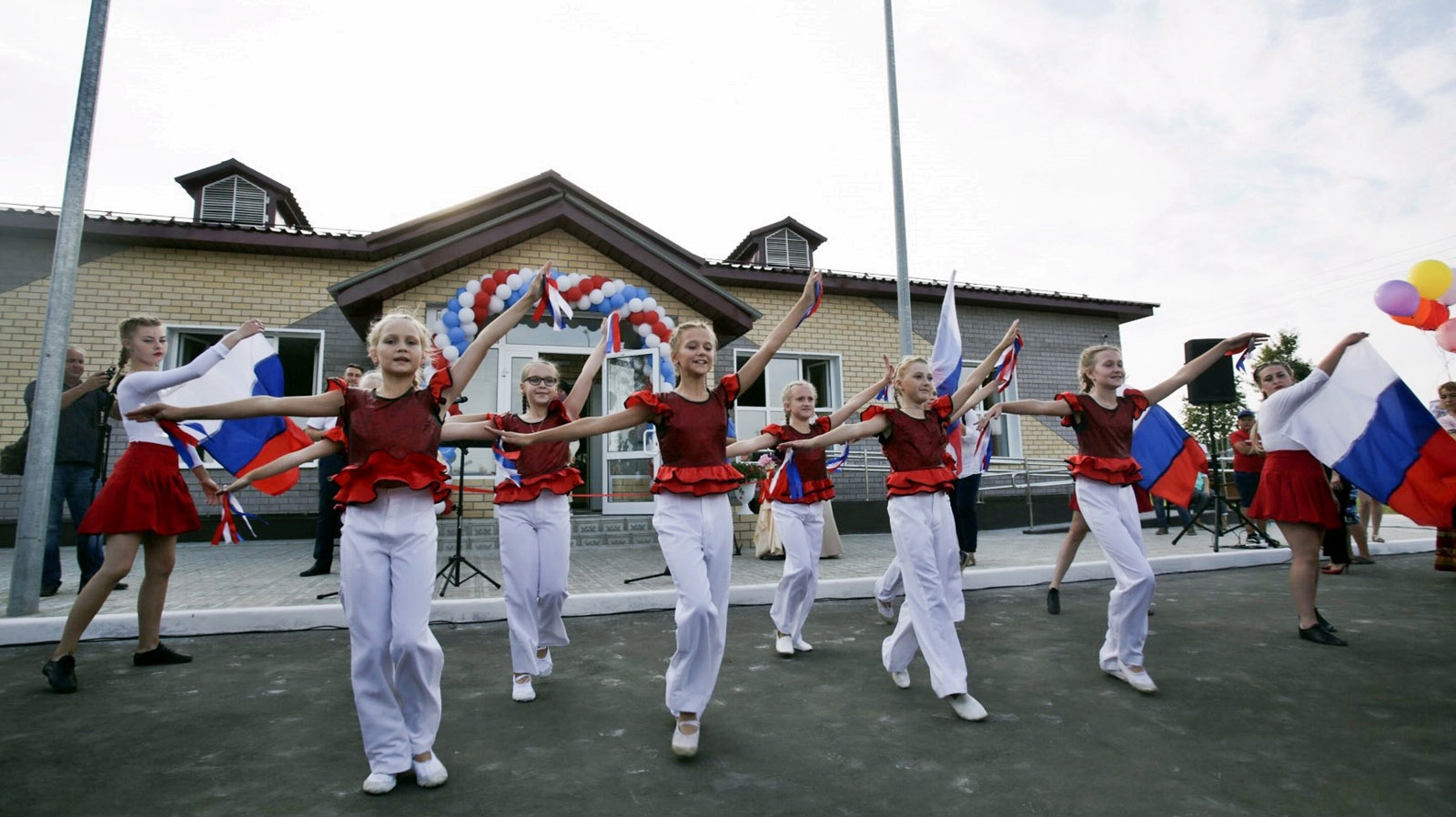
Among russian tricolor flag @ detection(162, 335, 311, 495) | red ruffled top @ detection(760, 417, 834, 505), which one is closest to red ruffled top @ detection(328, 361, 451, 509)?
russian tricolor flag @ detection(162, 335, 311, 495)

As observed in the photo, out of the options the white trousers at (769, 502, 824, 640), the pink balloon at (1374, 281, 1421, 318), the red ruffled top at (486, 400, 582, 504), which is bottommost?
the white trousers at (769, 502, 824, 640)

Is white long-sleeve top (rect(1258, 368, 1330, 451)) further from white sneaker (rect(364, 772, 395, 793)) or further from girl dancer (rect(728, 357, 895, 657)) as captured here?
white sneaker (rect(364, 772, 395, 793))

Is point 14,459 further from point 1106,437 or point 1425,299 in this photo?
point 1425,299

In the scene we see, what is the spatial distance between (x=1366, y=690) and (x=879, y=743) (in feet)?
9.20

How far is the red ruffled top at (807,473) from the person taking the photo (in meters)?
5.62

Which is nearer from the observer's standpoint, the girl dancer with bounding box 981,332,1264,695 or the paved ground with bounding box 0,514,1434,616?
the girl dancer with bounding box 981,332,1264,695

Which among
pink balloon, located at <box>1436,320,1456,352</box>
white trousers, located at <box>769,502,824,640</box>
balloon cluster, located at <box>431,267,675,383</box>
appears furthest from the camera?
balloon cluster, located at <box>431,267,675,383</box>

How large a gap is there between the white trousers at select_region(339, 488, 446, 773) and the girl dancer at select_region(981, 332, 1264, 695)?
134 inches

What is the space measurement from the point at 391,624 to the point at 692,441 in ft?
5.11

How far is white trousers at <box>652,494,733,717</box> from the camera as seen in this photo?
337 cm

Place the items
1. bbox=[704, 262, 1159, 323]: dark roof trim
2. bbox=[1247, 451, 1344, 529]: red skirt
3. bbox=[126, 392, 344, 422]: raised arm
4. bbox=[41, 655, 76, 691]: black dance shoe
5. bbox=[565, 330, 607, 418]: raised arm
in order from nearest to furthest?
bbox=[126, 392, 344, 422]: raised arm
bbox=[41, 655, 76, 691]: black dance shoe
bbox=[565, 330, 607, 418]: raised arm
bbox=[1247, 451, 1344, 529]: red skirt
bbox=[704, 262, 1159, 323]: dark roof trim

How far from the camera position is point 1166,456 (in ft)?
22.6

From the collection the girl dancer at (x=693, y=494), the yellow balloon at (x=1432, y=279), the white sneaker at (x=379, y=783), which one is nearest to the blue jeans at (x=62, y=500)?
the white sneaker at (x=379, y=783)

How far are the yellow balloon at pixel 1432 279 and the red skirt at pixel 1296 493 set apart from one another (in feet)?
17.7
